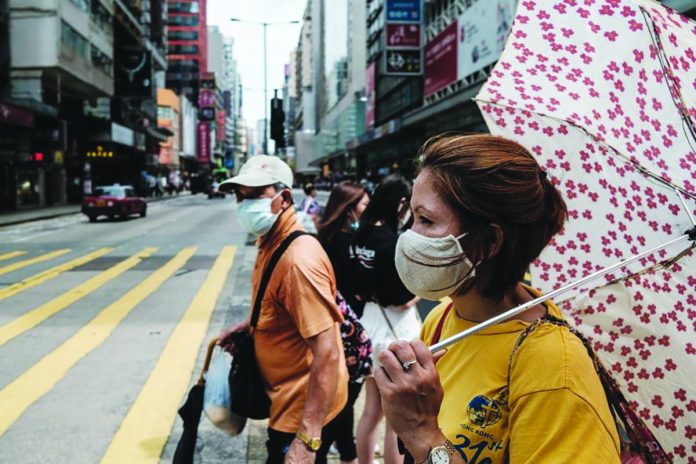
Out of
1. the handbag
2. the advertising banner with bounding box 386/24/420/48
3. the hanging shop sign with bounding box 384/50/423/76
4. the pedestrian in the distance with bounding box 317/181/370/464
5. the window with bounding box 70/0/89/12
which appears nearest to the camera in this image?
the handbag

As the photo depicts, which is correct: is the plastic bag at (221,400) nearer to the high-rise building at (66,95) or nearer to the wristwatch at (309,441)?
the wristwatch at (309,441)

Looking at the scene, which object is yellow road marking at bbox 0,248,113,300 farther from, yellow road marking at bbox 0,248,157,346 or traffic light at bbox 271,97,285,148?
traffic light at bbox 271,97,285,148

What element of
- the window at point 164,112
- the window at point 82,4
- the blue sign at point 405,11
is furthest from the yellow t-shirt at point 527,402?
the window at point 164,112

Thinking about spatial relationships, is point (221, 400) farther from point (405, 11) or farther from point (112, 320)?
point (405, 11)

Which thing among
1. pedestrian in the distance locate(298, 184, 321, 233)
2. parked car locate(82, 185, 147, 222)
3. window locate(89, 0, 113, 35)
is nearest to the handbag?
pedestrian in the distance locate(298, 184, 321, 233)

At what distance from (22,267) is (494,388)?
13.7 m

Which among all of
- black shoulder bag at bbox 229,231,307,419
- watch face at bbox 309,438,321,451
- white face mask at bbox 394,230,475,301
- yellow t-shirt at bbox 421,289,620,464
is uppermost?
white face mask at bbox 394,230,475,301

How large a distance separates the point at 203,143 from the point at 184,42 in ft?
91.2

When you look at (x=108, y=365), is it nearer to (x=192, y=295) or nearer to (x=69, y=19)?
(x=192, y=295)

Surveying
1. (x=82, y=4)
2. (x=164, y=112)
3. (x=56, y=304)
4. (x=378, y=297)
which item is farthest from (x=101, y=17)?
(x=164, y=112)

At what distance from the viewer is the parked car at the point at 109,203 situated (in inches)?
1063

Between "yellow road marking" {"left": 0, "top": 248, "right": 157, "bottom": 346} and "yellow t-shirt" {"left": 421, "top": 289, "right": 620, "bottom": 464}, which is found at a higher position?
"yellow t-shirt" {"left": 421, "top": 289, "right": 620, "bottom": 464}

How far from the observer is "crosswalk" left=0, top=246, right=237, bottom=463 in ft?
15.7

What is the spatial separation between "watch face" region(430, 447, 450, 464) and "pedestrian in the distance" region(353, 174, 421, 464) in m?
2.34
